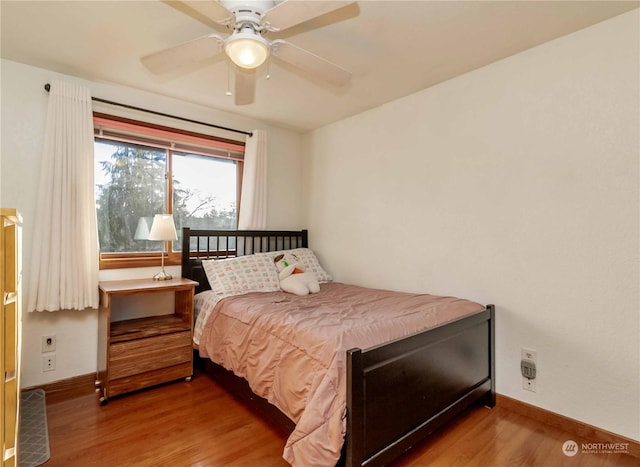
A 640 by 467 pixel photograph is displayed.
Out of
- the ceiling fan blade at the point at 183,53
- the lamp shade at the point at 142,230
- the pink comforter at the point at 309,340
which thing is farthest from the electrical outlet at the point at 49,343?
the ceiling fan blade at the point at 183,53

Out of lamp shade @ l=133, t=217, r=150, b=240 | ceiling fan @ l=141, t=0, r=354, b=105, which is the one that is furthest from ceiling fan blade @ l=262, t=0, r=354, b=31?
lamp shade @ l=133, t=217, r=150, b=240

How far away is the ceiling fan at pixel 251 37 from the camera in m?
1.40

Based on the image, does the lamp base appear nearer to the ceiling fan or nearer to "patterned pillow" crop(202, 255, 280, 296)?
"patterned pillow" crop(202, 255, 280, 296)

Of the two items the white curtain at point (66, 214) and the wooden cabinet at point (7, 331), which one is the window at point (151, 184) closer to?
the white curtain at point (66, 214)

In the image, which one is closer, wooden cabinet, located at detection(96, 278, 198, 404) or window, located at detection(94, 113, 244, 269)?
wooden cabinet, located at detection(96, 278, 198, 404)

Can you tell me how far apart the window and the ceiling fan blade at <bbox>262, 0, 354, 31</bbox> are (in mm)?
1841

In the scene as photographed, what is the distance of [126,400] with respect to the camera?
2342 mm

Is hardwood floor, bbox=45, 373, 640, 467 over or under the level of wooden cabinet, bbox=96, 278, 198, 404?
under

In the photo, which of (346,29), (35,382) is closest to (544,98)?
(346,29)

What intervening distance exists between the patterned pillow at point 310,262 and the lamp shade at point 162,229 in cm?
91

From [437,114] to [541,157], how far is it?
2.79ft

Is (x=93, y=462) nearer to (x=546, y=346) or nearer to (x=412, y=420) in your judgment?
(x=412, y=420)

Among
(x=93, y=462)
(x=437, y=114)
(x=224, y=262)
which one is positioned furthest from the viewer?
(x=224, y=262)

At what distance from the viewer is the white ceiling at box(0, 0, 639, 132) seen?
1773 millimetres
